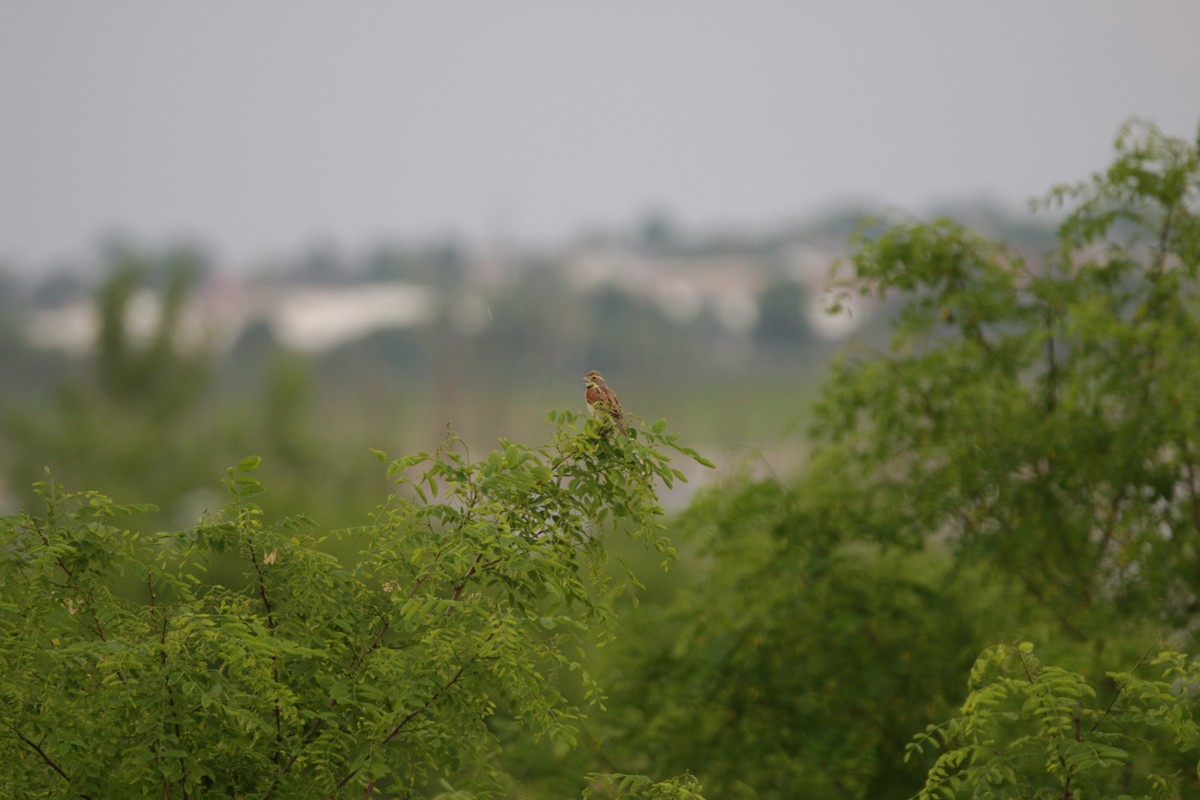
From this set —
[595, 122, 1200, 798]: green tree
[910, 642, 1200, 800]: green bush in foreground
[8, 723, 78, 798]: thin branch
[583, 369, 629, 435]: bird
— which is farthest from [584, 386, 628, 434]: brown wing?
[595, 122, 1200, 798]: green tree

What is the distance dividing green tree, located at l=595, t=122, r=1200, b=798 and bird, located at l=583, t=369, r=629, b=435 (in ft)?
12.4

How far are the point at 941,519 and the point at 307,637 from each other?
208 inches

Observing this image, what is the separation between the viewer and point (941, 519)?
8445mm

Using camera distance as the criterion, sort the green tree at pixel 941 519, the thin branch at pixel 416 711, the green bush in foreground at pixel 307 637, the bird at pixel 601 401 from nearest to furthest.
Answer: the green bush in foreground at pixel 307 637 < the thin branch at pixel 416 711 < the bird at pixel 601 401 < the green tree at pixel 941 519

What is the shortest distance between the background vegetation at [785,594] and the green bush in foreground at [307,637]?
0.5 inches

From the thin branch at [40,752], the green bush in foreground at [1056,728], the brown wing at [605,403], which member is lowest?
the thin branch at [40,752]

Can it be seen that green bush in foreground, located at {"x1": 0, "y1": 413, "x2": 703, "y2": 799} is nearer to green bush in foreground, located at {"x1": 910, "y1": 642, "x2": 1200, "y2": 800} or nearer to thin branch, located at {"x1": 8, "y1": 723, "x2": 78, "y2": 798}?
thin branch, located at {"x1": 8, "y1": 723, "x2": 78, "y2": 798}

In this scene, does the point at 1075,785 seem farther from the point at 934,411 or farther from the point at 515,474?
the point at 934,411

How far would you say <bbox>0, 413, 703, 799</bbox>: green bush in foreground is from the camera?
381 centimetres

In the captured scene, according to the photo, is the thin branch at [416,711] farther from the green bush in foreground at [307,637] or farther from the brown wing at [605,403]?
the brown wing at [605,403]

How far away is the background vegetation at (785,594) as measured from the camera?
13.0 feet

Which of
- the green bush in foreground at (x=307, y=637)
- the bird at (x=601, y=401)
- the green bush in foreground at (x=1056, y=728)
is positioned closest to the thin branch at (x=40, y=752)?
the green bush in foreground at (x=307, y=637)

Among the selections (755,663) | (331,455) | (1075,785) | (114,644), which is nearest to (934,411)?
(755,663)

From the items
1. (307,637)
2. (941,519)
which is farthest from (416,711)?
(941,519)
